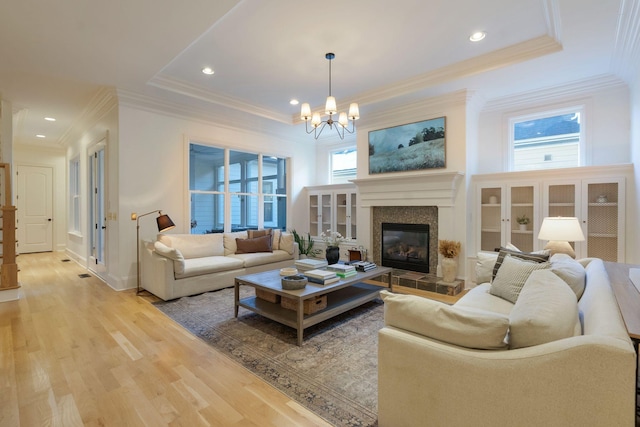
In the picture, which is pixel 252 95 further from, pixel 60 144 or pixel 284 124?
pixel 60 144

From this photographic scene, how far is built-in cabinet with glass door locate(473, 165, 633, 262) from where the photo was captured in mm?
3748

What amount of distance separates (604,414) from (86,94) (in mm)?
6131

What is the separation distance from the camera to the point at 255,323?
10.3 feet

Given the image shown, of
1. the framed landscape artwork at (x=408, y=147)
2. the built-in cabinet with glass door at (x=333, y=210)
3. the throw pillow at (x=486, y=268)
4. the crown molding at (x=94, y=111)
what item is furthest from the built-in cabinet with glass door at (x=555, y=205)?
the crown molding at (x=94, y=111)

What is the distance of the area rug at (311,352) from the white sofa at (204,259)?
0.33 metres

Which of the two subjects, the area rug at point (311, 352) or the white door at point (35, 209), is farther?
the white door at point (35, 209)

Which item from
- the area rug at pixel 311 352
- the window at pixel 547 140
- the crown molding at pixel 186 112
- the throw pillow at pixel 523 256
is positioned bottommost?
the area rug at pixel 311 352

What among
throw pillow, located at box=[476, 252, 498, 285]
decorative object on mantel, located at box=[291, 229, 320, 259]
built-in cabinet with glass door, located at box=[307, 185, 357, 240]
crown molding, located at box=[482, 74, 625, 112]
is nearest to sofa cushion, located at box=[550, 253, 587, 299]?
throw pillow, located at box=[476, 252, 498, 285]

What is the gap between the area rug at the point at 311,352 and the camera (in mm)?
1921

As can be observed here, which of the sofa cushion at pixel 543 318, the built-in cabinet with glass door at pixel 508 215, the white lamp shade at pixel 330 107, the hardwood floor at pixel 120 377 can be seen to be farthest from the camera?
the built-in cabinet with glass door at pixel 508 215

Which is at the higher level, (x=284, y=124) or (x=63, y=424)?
(x=284, y=124)

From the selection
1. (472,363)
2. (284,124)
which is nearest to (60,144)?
(284,124)

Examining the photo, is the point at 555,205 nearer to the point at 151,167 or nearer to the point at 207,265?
the point at 207,265

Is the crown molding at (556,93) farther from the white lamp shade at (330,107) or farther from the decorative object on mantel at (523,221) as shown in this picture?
the white lamp shade at (330,107)
